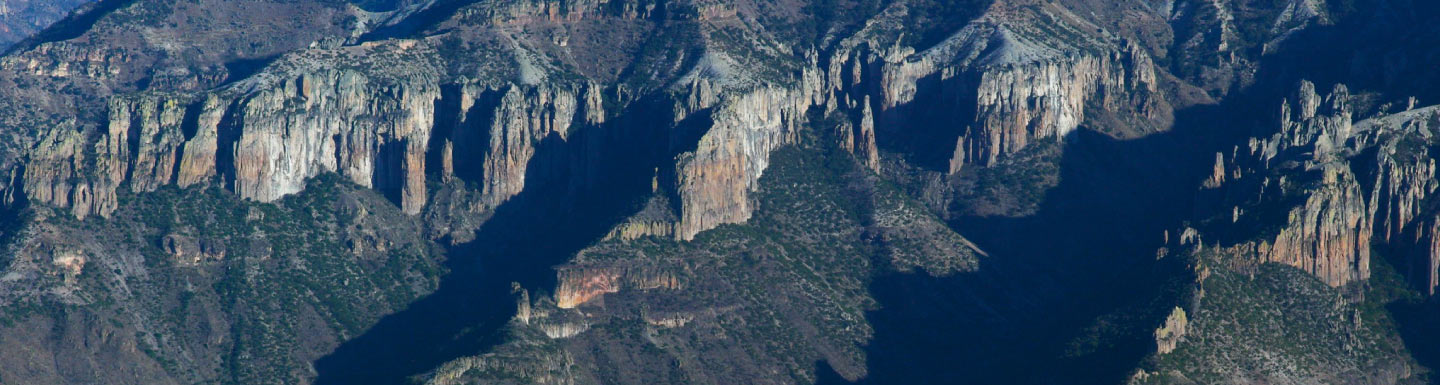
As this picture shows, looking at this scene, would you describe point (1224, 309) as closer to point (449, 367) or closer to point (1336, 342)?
point (1336, 342)

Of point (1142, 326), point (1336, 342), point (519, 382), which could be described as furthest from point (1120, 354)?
point (519, 382)

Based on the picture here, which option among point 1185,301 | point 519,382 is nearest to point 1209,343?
point 1185,301

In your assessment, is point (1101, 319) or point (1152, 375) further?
point (1101, 319)

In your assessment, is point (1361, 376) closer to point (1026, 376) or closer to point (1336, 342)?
point (1336, 342)

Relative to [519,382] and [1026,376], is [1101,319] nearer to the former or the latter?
[1026,376]

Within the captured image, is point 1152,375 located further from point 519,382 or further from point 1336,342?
point 519,382

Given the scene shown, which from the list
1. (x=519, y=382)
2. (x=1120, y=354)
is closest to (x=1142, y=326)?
(x=1120, y=354)

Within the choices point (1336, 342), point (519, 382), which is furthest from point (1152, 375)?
point (519, 382)
